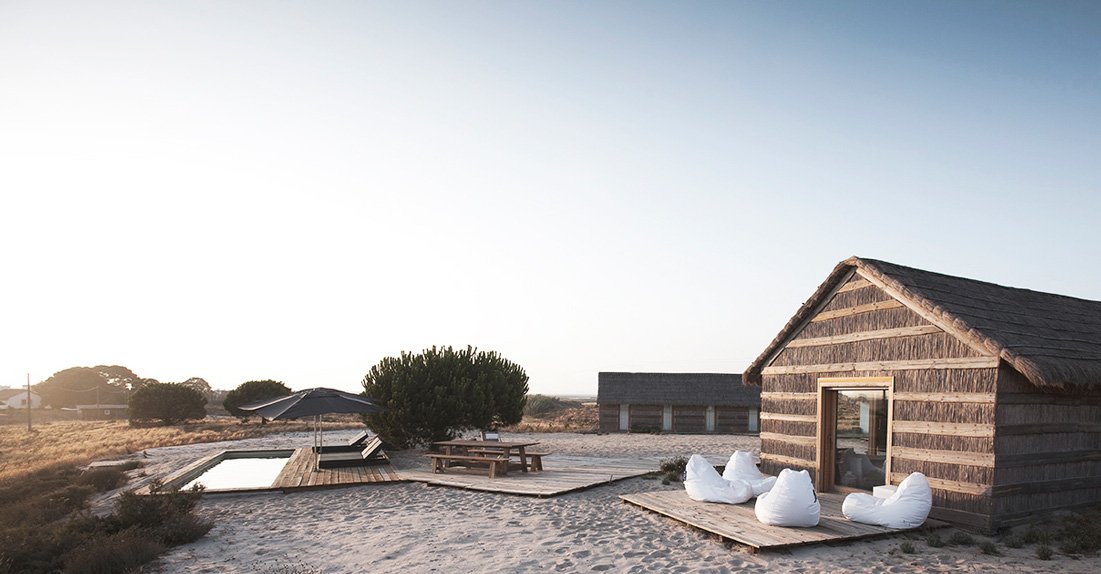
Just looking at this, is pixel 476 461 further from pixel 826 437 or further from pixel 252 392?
pixel 252 392

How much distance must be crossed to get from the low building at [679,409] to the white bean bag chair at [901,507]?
23.0m

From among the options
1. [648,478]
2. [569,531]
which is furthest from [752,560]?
[648,478]

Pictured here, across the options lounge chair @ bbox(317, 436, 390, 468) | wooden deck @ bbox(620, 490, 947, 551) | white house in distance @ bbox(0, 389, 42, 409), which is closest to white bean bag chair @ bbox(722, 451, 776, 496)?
wooden deck @ bbox(620, 490, 947, 551)

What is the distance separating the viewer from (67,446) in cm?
2480

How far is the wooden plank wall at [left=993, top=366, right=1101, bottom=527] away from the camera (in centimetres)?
876

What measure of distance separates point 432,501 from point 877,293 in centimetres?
799

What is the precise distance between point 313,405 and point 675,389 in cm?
2087

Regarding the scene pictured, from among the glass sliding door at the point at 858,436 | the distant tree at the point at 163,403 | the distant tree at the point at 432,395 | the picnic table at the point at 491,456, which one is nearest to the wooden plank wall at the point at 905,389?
the glass sliding door at the point at 858,436

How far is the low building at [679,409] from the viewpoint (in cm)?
3225

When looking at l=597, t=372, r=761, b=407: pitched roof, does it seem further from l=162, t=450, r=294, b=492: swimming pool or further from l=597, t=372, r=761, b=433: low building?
l=162, t=450, r=294, b=492: swimming pool

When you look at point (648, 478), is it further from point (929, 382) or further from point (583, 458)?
point (929, 382)

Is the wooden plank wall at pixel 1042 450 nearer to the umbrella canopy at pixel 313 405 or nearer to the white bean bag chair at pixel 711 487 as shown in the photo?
the white bean bag chair at pixel 711 487

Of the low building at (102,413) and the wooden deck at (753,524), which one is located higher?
the wooden deck at (753,524)

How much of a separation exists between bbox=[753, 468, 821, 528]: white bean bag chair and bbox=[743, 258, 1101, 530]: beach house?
1980 mm
